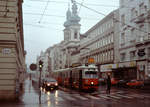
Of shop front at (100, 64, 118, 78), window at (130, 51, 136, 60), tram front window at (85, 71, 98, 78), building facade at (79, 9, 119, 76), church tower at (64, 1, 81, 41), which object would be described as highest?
church tower at (64, 1, 81, 41)

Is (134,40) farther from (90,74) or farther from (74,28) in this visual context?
(74,28)

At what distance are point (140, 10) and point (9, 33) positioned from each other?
2941 centimetres

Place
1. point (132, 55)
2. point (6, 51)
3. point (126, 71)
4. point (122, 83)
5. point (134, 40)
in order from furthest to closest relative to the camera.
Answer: point (126, 71)
point (132, 55)
point (134, 40)
point (122, 83)
point (6, 51)

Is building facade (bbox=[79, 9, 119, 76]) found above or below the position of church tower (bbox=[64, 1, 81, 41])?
below

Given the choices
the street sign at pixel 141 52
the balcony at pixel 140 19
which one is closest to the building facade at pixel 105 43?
the balcony at pixel 140 19

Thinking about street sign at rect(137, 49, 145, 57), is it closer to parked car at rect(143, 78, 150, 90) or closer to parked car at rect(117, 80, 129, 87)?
parked car at rect(117, 80, 129, 87)

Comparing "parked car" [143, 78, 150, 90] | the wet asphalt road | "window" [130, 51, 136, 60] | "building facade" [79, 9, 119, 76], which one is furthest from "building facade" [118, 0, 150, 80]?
the wet asphalt road

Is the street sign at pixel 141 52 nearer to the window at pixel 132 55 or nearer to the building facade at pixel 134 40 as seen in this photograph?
the building facade at pixel 134 40

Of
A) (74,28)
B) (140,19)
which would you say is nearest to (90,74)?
(140,19)

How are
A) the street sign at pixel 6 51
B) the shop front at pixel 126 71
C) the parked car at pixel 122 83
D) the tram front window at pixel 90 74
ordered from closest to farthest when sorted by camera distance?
the street sign at pixel 6 51 < the tram front window at pixel 90 74 < the parked car at pixel 122 83 < the shop front at pixel 126 71

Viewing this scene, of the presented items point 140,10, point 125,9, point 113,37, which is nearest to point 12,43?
point 140,10

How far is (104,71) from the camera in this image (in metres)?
62.2

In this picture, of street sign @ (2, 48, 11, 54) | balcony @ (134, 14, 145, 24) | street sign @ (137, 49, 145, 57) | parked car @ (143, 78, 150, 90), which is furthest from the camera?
balcony @ (134, 14, 145, 24)

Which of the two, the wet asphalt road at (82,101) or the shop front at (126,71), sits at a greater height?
the shop front at (126,71)
